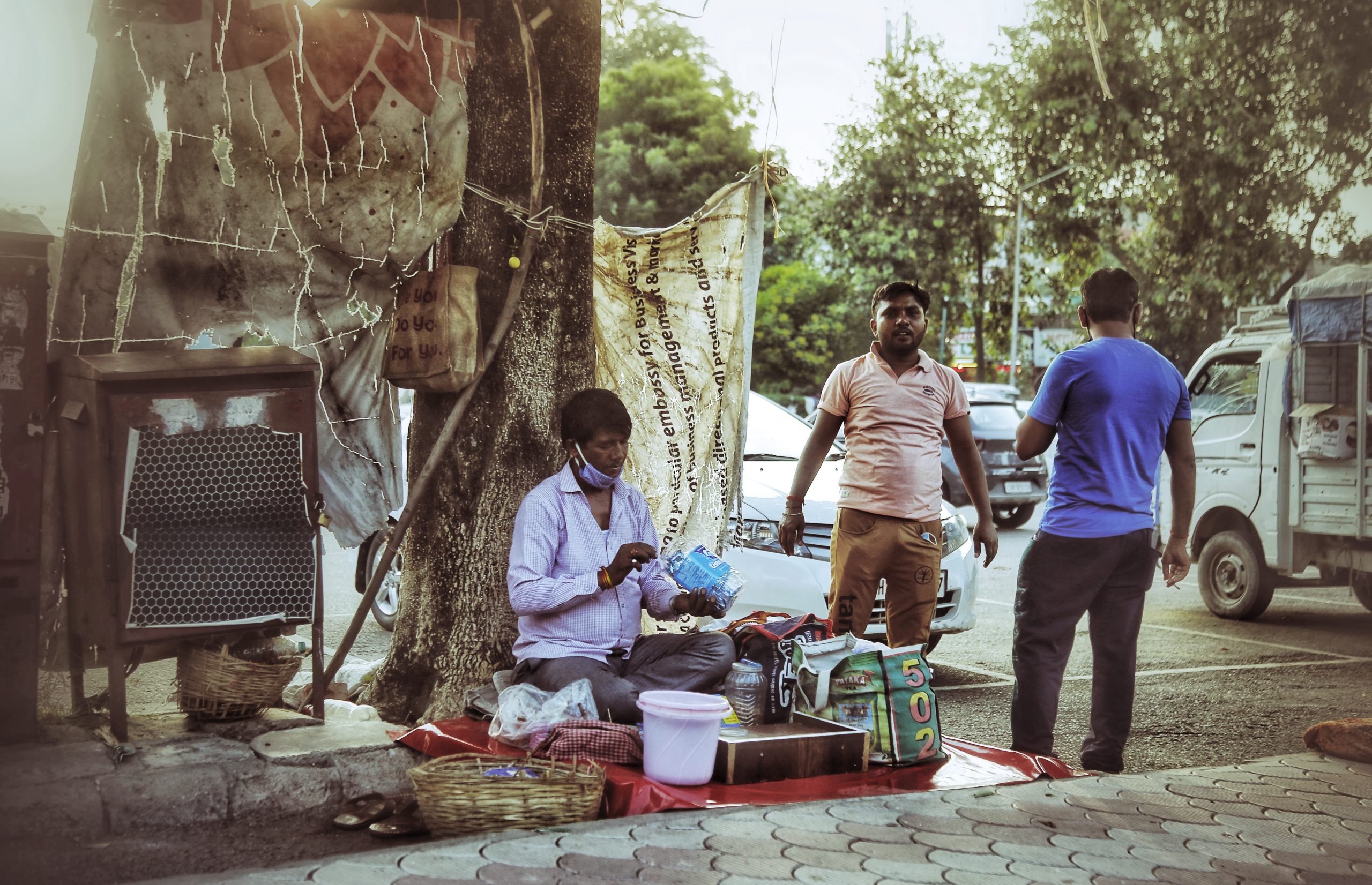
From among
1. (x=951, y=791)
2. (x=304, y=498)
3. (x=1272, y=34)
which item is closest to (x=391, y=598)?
(x=304, y=498)

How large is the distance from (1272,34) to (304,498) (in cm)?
1290

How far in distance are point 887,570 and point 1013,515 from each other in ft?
36.5

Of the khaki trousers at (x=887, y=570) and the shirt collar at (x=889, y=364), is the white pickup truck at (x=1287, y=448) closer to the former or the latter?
the shirt collar at (x=889, y=364)

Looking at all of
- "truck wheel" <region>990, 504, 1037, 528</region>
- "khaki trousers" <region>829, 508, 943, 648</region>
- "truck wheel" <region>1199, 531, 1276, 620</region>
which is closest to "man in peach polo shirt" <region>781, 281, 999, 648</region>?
"khaki trousers" <region>829, 508, 943, 648</region>

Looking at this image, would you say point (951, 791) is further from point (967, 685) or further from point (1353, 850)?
point (967, 685)

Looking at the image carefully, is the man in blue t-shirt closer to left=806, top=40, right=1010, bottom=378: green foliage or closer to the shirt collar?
the shirt collar

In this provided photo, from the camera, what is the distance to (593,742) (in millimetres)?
3848

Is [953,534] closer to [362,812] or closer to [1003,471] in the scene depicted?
[362,812]

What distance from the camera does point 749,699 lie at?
4156 mm

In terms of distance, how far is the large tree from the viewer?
13.8 meters

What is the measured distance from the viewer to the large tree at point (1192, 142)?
1380 cm

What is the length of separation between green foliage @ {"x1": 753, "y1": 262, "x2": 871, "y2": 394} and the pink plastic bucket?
22.5m

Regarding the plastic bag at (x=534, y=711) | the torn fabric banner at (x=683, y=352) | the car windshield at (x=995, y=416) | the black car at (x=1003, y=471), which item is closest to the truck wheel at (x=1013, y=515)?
the black car at (x=1003, y=471)

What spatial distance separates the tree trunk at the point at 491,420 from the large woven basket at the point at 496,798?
1129mm
